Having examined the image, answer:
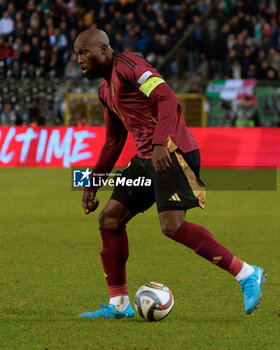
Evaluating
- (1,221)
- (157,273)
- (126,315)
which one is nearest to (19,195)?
(1,221)

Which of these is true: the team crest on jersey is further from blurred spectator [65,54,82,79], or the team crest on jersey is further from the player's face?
blurred spectator [65,54,82,79]

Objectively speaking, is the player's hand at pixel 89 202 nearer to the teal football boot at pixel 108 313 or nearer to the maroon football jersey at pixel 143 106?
the maroon football jersey at pixel 143 106

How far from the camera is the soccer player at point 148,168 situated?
4.62m

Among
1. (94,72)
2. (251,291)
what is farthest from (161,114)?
(251,291)

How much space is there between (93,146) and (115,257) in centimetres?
1351

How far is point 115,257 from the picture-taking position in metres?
5.08

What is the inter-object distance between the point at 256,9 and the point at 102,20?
4983mm

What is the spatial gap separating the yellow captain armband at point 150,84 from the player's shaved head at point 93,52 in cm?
40

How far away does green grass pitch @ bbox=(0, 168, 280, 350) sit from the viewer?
4.49 metres

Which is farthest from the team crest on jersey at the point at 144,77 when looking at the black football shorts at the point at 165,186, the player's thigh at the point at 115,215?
the player's thigh at the point at 115,215

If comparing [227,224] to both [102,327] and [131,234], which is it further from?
[102,327]

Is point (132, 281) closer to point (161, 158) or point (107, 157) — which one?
point (107, 157)

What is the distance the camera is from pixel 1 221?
416 inches

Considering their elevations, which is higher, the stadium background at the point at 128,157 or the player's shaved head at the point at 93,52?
the player's shaved head at the point at 93,52
